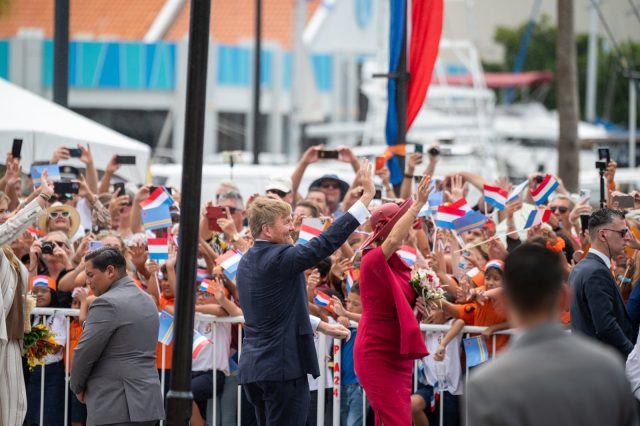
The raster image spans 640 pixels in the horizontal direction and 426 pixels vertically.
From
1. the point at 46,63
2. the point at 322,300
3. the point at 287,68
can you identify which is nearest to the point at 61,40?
the point at 322,300

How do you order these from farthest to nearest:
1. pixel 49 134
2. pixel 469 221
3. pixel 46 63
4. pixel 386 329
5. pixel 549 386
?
pixel 46 63 → pixel 49 134 → pixel 469 221 → pixel 386 329 → pixel 549 386

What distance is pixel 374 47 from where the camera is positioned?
140 ft

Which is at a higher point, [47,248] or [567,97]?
[567,97]

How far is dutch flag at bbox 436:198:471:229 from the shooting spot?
9633 millimetres

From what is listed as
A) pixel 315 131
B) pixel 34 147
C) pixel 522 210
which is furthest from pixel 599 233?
pixel 315 131

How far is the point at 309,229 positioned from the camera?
8.71 meters

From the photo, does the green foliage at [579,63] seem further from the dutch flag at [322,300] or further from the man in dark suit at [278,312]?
the man in dark suit at [278,312]

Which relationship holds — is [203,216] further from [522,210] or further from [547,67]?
[547,67]

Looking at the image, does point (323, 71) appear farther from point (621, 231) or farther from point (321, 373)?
point (621, 231)

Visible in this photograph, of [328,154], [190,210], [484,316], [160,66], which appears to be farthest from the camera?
[160,66]

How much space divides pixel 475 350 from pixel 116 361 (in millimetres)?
2750

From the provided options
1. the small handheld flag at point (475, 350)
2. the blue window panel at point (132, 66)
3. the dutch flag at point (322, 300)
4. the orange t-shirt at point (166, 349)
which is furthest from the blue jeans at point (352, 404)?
the blue window panel at point (132, 66)

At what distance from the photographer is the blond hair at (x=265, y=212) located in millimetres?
7344

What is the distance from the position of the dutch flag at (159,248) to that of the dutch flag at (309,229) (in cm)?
105
